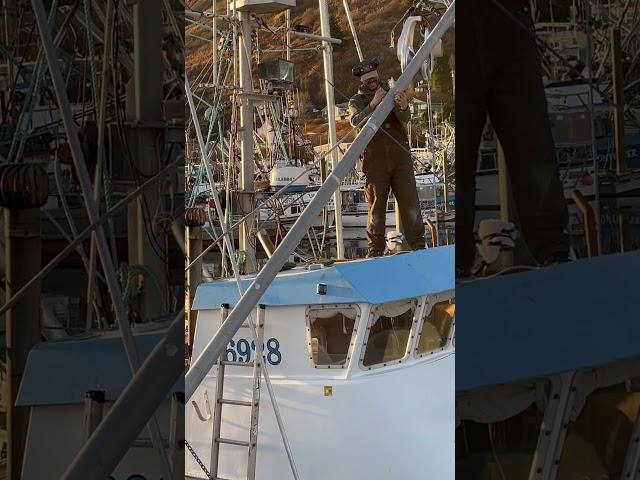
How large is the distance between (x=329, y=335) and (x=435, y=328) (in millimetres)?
476

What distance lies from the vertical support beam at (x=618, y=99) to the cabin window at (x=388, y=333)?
103 inches

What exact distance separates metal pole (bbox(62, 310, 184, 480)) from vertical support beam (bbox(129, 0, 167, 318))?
0.10ft

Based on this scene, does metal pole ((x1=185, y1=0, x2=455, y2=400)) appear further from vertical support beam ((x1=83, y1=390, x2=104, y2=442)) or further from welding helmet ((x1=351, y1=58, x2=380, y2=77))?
welding helmet ((x1=351, y1=58, x2=380, y2=77))

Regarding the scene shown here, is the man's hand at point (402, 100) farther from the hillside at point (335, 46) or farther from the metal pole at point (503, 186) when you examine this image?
the metal pole at point (503, 186)

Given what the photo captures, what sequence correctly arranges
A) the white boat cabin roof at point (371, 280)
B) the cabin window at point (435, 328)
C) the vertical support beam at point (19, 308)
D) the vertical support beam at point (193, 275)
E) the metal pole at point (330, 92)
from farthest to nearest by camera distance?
the metal pole at point (330, 92), the cabin window at point (435, 328), the white boat cabin roof at point (371, 280), the vertical support beam at point (193, 275), the vertical support beam at point (19, 308)

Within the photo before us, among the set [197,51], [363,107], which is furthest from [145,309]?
[197,51]

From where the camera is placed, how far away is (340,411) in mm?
3520

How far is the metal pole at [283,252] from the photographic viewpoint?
0.89 metres

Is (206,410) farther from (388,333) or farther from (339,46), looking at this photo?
(339,46)

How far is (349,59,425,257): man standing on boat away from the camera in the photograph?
2.84m

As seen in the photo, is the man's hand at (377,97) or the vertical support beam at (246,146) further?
the vertical support beam at (246,146)

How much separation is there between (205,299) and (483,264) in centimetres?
302

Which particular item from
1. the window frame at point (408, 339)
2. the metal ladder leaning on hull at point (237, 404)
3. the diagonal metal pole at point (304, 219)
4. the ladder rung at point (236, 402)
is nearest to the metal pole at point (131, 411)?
the diagonal metal pole at point (304, 219)

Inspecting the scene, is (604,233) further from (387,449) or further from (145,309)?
(387,449)
